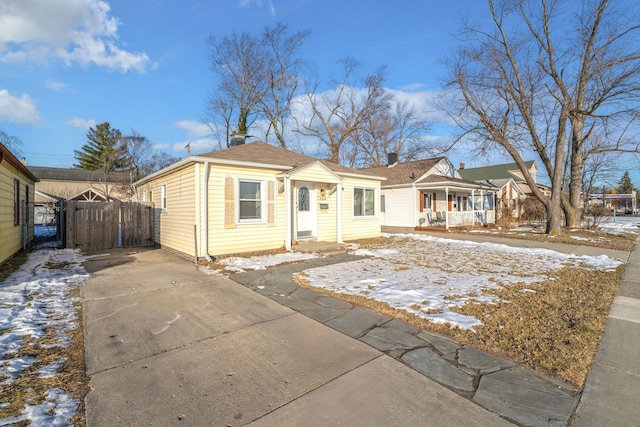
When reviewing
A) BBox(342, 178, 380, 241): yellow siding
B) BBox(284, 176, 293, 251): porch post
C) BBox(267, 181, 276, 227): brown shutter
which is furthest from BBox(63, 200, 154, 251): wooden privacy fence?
BBox(342, 178, 380, 241): yellow siding

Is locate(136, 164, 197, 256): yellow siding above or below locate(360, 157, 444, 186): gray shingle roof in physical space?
below

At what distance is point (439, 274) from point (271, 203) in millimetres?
5585

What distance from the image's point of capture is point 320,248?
10.0 meters

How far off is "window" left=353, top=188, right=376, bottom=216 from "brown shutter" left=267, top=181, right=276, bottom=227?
409cm

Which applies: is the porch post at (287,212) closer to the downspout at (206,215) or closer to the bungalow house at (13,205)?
the downspout at (206,215)

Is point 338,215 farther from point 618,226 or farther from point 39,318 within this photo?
point 618,226

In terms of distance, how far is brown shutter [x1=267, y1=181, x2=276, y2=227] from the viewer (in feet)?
32.1

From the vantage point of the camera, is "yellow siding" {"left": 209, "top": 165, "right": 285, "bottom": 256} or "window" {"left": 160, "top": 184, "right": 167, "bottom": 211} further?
"window" {"left": 160, "top": 184, "right": 167, "bottom": 211}

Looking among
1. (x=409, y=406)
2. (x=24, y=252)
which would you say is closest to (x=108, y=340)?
(x=409, y=406)

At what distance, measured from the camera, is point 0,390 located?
8.38 feet

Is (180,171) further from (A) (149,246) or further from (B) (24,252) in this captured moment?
(B) (24,252)

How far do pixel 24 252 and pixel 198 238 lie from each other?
618 cm

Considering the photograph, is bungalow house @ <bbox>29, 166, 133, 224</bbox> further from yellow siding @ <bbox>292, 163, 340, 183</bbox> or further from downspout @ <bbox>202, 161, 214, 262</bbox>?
yellow siding @ <bbox>292, 163, 340, 183</bbox>

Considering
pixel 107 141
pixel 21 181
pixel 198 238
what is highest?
pixel 107 141
